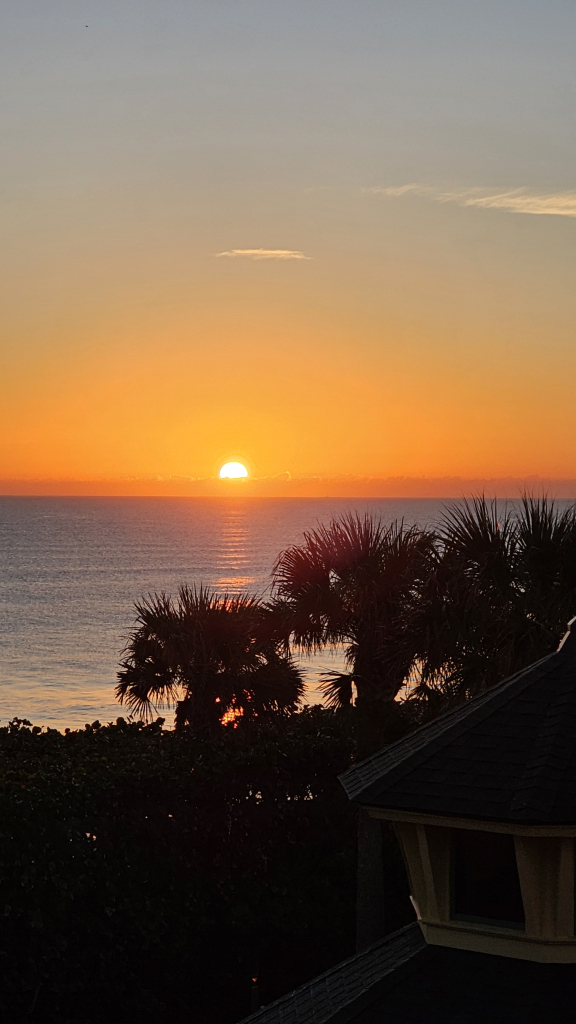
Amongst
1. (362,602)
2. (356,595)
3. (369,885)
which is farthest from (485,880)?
(356,595)

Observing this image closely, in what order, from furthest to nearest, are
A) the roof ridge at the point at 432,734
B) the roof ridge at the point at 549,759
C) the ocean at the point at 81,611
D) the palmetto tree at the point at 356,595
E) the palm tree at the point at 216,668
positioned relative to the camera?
the ocean at the point at 81,611 < the palm tree at the point at 216,668 < the palmetto tree at the point at 356,595 < the roof ridge at the point at 432,734 < the roof ridge at the point at 549,759

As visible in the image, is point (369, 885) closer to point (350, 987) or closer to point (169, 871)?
point (169, 871)

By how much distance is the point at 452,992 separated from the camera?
579 cm

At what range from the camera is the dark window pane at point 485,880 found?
19.8 ft

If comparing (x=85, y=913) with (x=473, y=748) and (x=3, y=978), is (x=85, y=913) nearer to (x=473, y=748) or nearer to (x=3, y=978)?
(x=3, y=978)

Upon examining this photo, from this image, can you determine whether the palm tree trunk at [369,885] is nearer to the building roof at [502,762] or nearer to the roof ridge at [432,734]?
the roof ridge at [432,734]

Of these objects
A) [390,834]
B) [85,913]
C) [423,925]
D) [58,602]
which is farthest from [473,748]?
[58,602]

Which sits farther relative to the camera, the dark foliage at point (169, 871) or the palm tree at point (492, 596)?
the palm tree at point (492, 596)

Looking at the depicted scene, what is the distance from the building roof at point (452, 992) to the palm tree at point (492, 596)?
7.99m

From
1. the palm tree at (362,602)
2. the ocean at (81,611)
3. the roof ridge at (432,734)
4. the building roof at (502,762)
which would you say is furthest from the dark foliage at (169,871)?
the building roof at (502,762)

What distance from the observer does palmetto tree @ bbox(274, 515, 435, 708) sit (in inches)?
681

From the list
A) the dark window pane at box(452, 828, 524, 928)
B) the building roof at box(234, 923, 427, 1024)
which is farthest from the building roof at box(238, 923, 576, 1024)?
the dark window pane at box(452, 828, 524, 928)

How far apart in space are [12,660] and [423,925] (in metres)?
72.6

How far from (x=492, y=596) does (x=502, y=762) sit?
9.04m
